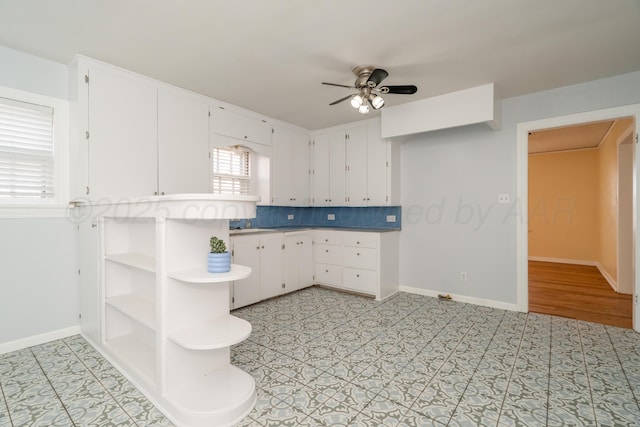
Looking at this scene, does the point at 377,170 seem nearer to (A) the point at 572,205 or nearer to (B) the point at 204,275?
(B) the point at 204,275

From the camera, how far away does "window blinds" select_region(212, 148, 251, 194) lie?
4188 millimetres

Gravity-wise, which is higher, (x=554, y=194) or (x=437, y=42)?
(x=437, y=42)

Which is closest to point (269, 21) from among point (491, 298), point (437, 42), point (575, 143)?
point (437, 42)

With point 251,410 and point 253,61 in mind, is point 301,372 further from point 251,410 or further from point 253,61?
point 253,61

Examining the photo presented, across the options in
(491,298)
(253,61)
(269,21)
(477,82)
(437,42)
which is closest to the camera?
(269,21)

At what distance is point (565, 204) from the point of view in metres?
7.05

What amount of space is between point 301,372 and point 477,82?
3.37 metres

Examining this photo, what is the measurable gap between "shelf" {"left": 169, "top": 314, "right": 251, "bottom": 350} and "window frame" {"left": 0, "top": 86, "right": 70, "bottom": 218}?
205 centimetres

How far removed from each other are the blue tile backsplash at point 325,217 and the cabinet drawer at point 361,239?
2.11ft

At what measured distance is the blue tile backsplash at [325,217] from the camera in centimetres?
474

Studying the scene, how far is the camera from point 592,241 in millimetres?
6629

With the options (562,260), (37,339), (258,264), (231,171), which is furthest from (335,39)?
(562,260)

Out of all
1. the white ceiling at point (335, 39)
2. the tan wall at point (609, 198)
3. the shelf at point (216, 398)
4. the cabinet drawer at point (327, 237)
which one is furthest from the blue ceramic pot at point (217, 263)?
the tan wall at point (609, 198)

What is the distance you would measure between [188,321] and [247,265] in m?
1.82
